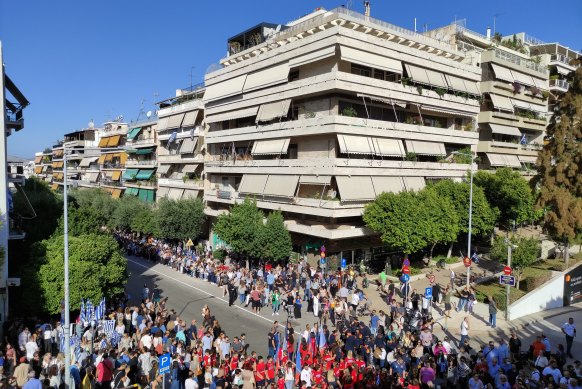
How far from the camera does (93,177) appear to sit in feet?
235

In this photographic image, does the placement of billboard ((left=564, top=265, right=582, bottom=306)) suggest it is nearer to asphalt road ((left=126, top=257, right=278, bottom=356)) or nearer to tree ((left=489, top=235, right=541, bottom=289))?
tree ((left=489, top=235, right=541, bottom=289))

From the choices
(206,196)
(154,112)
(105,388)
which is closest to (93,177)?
(154,112)

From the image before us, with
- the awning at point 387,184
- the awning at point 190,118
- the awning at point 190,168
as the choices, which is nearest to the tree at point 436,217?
the awning at point 387,184

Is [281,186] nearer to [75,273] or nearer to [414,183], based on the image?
[414,183]

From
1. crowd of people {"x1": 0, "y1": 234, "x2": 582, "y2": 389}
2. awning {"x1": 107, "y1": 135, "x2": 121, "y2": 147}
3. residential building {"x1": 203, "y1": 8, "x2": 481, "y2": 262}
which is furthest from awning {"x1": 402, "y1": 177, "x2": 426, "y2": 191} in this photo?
awning {"x1": 107, "y1": 135, "x2": 121, "y2": 147}

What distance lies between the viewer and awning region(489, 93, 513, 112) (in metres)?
41.1

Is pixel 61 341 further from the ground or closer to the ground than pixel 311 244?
closer to the ground

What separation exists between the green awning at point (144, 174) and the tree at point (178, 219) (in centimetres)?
1586

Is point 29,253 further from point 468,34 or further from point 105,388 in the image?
point 468,34

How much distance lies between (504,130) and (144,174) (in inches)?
1660

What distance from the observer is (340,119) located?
27688 mm

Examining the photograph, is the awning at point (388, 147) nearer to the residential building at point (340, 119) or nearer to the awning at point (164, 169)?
the residential building at point (340, 119)

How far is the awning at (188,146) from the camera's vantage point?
43.8 metres

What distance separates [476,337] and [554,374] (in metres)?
6.65
